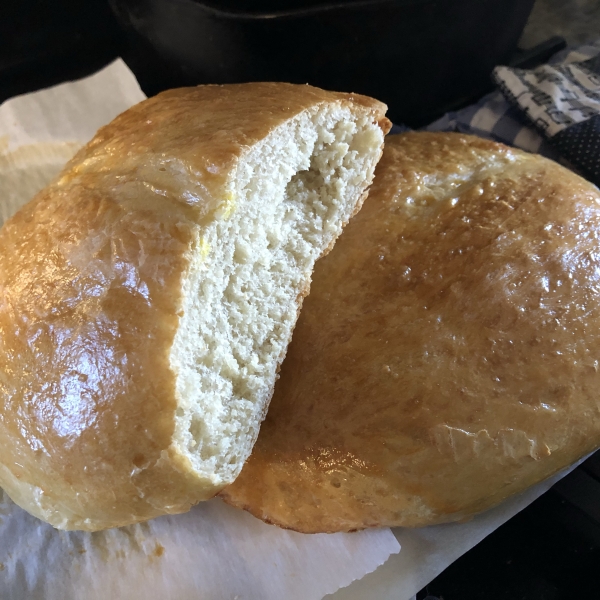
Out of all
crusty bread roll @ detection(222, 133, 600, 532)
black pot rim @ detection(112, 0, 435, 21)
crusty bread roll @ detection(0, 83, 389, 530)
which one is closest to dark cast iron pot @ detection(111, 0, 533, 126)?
black pot rim @ detection(112, 0, 435, 21)

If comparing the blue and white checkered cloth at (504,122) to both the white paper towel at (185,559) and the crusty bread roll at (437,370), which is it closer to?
the crusty bread roll at (437,370)

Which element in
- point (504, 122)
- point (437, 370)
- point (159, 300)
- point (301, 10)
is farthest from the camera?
point (504, 122)

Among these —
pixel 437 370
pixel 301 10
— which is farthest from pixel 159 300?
pixel 301 10

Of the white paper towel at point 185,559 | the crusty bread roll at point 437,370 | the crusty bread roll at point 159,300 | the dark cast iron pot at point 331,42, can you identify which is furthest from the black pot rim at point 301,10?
the white paper towel at point 185,559

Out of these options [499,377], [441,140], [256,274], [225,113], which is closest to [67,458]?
[256,274]

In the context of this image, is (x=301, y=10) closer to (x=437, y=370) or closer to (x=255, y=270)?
(x=255, y=270)

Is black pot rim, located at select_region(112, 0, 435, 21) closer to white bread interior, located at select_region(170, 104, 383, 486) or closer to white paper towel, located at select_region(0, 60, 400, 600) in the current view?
white bread interior, located at select_region(170, 104, 383, 486)
